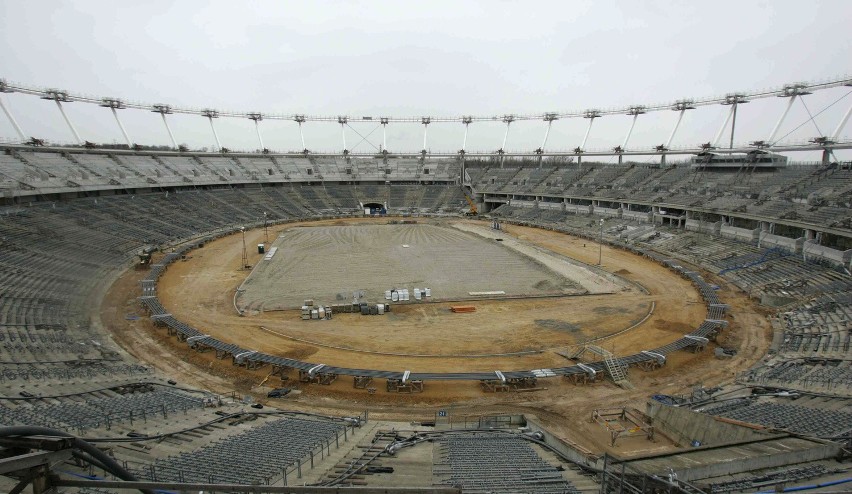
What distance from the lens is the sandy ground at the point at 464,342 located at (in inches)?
767

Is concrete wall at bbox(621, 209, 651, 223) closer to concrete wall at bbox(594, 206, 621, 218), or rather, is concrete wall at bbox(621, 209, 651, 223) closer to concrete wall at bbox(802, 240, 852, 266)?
concrete wall at bbox(594, 206, 621, 218)

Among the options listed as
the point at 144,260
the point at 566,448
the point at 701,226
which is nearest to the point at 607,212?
the point at 701,226

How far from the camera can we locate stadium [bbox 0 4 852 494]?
437 inches

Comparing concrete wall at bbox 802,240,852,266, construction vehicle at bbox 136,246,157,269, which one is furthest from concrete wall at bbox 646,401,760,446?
construction vehicle at bbox 136,246,157,269

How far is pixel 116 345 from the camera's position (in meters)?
24.4

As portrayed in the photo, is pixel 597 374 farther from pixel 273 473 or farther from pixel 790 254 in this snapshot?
pixel 790 254

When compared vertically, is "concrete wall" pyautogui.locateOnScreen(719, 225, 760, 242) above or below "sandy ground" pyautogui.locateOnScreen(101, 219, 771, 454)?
above

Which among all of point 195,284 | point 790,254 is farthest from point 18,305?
point 790,254

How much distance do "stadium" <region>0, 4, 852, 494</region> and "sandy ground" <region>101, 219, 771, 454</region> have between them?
173 millimetres

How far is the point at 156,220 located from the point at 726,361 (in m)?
58.4

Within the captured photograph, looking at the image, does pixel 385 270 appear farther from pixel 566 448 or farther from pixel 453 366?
pixel 566 448

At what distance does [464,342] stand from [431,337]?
6.49 feet

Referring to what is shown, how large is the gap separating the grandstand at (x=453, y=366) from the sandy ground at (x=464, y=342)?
0.17m

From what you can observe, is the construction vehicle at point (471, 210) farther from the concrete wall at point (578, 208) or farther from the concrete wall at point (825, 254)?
the concrete wall at point (825, 254)
